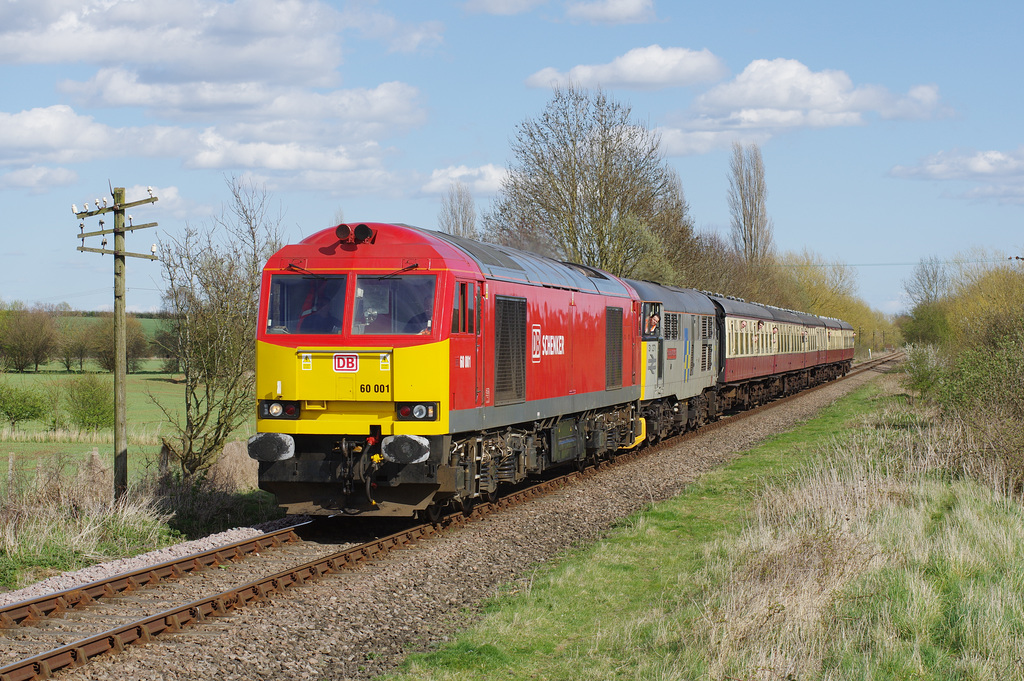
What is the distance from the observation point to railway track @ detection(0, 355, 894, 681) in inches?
264

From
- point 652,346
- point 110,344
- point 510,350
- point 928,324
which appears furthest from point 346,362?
point 928,324

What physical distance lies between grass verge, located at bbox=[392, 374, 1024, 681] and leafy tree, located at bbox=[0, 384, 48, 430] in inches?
1034

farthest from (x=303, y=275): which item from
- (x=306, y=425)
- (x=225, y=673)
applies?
(x=225, y=673)

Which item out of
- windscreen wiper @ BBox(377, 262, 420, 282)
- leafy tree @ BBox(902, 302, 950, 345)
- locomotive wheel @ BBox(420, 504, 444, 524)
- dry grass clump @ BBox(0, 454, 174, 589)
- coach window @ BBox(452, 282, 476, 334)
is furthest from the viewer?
→ leafy tree @ BBox(902, 302, 950, 345)

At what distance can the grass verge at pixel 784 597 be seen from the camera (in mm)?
6492

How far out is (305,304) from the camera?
35.0 ft

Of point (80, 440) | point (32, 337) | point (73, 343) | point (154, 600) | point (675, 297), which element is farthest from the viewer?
point (32, 337)

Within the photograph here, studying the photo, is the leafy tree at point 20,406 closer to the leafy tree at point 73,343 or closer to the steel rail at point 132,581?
the steel rail at point 132,581

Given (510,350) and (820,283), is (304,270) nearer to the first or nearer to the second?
(510,350)

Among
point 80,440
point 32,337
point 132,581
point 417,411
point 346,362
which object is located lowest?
point 80,440

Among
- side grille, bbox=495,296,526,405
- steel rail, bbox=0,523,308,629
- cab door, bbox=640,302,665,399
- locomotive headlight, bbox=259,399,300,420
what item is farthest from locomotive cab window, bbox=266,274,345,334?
cab door, bbox=640,302,665,399

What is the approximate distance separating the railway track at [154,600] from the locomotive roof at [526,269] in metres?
3.53

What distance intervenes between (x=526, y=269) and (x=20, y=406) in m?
25.3

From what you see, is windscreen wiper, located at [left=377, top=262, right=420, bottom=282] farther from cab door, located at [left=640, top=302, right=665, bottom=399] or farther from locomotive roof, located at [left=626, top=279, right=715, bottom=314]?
locomotive roof, located at [left=626, top=279, right=715, bottom=314]
